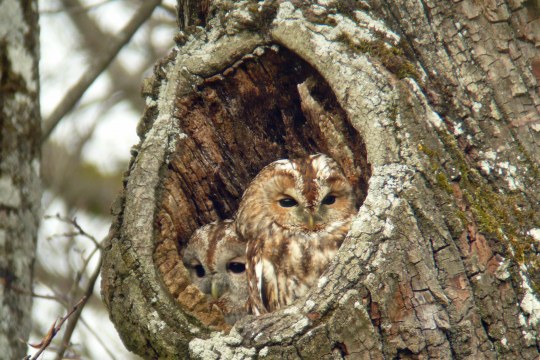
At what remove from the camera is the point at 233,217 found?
3949 millimetres

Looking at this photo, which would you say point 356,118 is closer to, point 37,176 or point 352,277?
point 352,277

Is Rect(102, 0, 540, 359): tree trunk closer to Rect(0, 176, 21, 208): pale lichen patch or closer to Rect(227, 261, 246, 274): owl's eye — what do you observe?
Rect(0, 176, 21, 208): pale lichen patch

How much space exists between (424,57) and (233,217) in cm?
160

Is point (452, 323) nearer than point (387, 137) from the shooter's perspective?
Yes

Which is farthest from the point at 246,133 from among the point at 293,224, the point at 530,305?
the point at 530,305

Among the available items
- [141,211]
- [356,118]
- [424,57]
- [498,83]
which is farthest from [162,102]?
[498,83]

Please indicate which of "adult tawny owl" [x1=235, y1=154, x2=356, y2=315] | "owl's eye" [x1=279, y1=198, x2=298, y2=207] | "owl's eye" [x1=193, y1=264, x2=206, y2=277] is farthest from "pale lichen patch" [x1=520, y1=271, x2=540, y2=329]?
"owl's eye" [x1=193, y1=264, x2=206, y2=277]

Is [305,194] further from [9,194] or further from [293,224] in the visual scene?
[9,194]

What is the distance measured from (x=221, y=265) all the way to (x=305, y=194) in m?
0.84

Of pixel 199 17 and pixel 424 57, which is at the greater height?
pixel 199 17

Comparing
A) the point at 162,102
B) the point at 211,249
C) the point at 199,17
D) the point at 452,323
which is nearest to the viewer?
the point at 452,323

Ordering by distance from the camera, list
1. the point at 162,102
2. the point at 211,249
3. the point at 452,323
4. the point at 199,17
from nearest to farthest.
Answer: the point at 452,323, the point at 162,102, the point at 199,17, the point at 211,249

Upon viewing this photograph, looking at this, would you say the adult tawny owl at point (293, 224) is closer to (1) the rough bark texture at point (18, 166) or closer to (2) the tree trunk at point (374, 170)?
(2) the tree trunk at point (374, 170)

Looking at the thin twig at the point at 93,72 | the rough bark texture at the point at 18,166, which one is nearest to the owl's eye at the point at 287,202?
the rough bark texture at the point at 18,166
